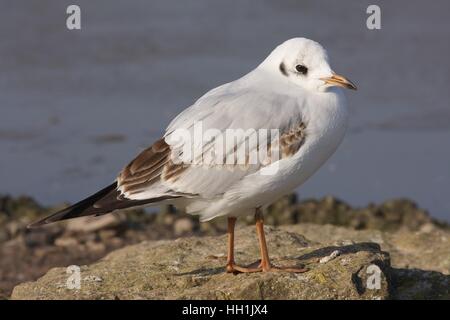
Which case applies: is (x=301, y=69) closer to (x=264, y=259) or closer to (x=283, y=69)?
(x=283, y=69)

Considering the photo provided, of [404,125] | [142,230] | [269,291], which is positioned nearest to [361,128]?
[404,125]

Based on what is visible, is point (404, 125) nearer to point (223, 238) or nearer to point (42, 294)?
point (223, 238)

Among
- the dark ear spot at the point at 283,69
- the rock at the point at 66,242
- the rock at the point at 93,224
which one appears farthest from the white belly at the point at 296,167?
the rock at the point at 93,224

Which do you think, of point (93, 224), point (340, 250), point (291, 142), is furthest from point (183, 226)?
point (291, 142)

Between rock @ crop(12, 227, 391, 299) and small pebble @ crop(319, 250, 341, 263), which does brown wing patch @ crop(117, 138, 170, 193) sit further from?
small pebble @ crop(319, 250, 341, 263)

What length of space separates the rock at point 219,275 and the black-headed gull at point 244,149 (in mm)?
243

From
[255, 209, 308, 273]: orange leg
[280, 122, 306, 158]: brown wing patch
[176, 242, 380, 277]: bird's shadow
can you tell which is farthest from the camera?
[176, 242, 380, 277]: bird's shadow

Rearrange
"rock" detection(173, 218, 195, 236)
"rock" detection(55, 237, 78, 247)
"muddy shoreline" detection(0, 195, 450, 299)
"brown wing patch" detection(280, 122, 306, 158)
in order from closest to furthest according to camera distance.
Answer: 1. "brown wing patch" detection(280, 122, 306, 158)
2. "muddy shoreline" detection(0, 195, 450, 299)
3. "rock" detection(55, 237, 78, 247)
4. "rock" detection(173, 218, 195, 236)

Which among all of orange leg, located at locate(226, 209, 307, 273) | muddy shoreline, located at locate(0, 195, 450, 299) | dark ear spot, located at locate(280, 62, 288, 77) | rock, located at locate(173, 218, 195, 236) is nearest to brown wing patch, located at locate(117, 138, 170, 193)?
orange leg, located at locate(226, 209, 307, 273)

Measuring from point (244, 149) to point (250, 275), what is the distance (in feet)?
2.30

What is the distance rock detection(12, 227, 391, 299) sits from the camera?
Result: 589cm

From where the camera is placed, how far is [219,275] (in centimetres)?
635

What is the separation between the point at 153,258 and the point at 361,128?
4.39 m

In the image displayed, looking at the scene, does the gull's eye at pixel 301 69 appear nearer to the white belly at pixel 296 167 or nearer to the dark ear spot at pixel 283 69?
the dark ear spot at pixel 283 69
